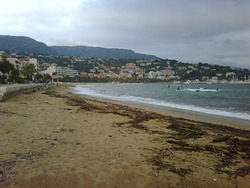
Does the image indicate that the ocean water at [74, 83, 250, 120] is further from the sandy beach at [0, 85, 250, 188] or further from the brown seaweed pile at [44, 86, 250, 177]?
the sandy beach at [0, 85, 250, 188]

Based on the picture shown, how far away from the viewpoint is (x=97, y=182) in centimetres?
245

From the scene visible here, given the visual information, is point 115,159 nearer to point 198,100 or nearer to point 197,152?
point 197,152

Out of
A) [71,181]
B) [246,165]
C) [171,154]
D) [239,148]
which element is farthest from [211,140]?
[71,181]

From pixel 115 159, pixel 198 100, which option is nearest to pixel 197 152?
pixel 115 159

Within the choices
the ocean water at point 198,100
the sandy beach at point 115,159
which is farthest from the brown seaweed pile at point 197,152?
the ocean water at point 198,100

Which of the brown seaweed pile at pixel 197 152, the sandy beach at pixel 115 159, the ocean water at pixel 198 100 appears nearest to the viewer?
the sandy beach at pixel 115 159

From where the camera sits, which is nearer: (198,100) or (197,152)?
(197,152)

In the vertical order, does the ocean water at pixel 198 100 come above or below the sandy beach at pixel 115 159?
below

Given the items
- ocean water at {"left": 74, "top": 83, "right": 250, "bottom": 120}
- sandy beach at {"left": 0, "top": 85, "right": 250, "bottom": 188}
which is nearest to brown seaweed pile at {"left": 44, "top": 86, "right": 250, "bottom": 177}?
sandy beach at {"left": 0, "top": 85, "right": 250, "bottom": 188}

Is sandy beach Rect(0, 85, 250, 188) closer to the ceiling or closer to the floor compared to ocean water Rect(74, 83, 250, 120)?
closer to the ceiling

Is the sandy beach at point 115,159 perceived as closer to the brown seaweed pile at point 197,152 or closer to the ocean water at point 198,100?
the brown seaweed pile at point 197,152

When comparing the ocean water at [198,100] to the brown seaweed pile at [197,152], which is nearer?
the brown seaweed pile at [197,152]

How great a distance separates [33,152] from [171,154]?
278cm

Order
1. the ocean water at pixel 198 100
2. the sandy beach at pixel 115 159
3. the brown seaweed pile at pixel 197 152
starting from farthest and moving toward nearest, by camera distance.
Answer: the ocean water at pixel 198 100
the brown seaweed pile at pixel 197 152
the sandy beach at pixel 115 159
